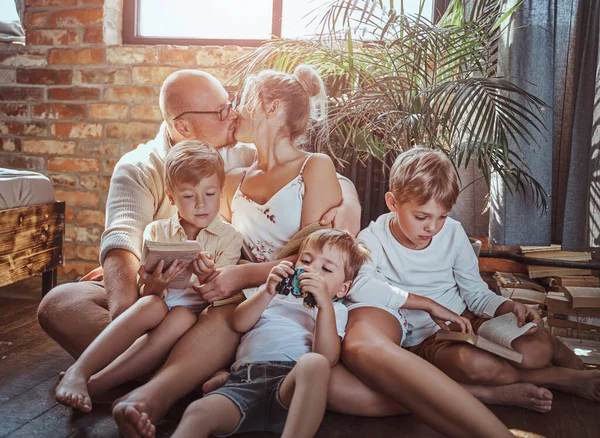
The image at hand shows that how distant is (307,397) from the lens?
1.47 metres

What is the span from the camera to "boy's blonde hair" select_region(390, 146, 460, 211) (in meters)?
1.94

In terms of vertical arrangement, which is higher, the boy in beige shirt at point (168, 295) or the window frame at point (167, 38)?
the window frame at point (167, 38)

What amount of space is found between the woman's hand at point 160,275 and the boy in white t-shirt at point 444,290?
0.53m

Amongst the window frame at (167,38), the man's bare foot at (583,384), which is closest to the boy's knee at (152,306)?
the man's bare foot at (583,384)

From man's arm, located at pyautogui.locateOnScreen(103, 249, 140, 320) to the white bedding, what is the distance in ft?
3.38

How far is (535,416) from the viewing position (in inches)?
72.1

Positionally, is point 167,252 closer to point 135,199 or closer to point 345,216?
point 135,199

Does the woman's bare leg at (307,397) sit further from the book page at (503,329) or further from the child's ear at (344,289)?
the book page at (503,329)

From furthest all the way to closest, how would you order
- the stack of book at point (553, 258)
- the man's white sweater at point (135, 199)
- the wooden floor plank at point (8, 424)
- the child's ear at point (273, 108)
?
the stack of book at point (553, 258) < the child's ear at point (273, 108) < the man's white sweater at point (135, 199) < the wooden floor plank at point (8, 424)

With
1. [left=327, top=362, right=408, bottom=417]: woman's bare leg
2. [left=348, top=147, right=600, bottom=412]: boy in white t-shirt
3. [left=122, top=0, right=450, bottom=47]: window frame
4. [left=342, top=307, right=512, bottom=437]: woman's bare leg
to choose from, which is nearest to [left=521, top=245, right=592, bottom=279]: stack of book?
[left=348, top=147, right=600, bottom=412]: boy in white t-shirt

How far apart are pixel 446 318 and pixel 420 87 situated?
1.17m

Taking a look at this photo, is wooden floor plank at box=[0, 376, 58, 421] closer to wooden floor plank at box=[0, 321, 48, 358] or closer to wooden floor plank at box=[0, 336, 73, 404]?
wooden floor plank at box=[0, 336, 73, 404]

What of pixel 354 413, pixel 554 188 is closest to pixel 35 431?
pixel 354 413

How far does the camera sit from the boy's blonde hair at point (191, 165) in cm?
194
